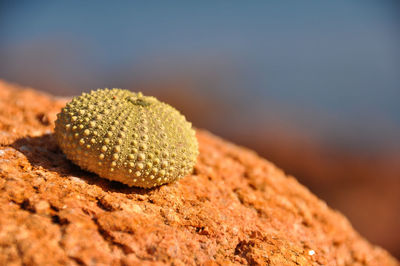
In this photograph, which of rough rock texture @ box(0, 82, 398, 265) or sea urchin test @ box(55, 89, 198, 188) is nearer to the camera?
rough rock texture @ box(0, 82, 398, 265)

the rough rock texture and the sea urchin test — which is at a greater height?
the sea urchin test

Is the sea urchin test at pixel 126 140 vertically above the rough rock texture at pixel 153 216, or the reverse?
the sea urchin test at pixel 126 140

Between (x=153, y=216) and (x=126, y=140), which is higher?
(x=126, y=140)

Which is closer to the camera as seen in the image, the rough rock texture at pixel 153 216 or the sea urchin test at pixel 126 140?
the rough rock texture at pixel 153 216

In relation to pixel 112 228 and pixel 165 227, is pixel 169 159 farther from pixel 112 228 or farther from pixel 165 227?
pixel 112 228
